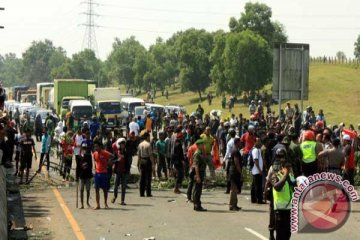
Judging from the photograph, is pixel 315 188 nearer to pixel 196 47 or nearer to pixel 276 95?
pixel 276 95

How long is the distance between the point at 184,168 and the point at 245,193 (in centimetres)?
251

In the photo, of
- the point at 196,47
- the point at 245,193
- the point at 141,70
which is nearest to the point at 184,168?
the point at 245,193

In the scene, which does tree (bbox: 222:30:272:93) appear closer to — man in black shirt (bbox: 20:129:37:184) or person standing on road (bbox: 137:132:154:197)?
man in black shirt (bbox: 20:129:37:184)

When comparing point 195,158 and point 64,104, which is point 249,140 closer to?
point 195,158

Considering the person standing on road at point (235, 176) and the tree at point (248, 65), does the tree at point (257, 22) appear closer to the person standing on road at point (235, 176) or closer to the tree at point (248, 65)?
the tree at point (248, 65)

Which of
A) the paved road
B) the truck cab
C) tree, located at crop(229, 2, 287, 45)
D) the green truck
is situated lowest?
the paved road

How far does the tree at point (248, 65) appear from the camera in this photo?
92.8 m

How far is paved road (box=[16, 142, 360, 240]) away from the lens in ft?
52.4

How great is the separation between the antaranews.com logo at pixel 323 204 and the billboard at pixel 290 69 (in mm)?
13403

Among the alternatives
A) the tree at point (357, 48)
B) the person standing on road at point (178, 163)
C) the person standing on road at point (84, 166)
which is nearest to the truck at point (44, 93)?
the person standing on road at point (178, 163)

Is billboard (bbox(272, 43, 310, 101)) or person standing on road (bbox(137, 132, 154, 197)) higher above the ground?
billboard (bbox(272, 43, 310, 101))

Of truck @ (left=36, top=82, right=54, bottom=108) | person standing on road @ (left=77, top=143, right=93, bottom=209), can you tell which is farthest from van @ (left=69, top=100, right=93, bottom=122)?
person standing on road @ (left=77, top=143, right=93, bottom=209)

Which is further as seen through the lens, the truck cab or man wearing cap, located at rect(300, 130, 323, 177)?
the truck cab

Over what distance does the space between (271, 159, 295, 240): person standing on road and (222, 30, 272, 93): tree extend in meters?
79.7
